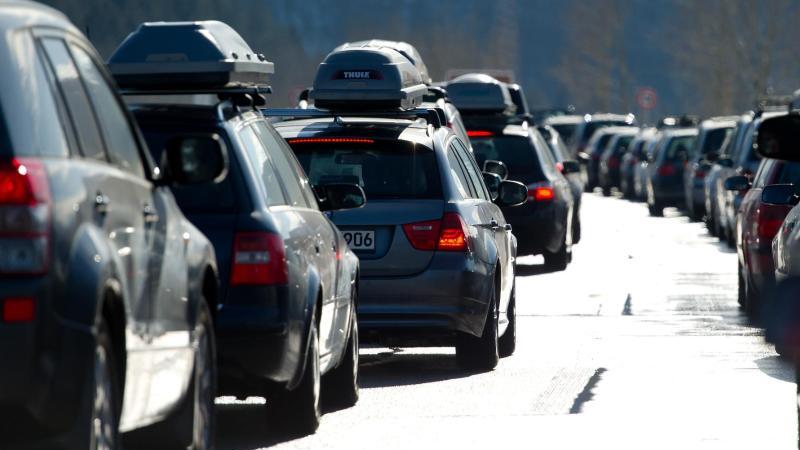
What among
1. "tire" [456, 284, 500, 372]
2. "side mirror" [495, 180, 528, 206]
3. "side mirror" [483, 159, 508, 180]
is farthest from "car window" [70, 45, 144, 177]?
"side mirror" [483, 159, 508, 180]

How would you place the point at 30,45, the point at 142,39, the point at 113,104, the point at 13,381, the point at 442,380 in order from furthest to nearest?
the point at 442,380
the point at 142,39
the point at 113,104
the point at 30,45
the point at 13,381

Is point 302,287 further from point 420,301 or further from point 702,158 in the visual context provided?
point 702,158

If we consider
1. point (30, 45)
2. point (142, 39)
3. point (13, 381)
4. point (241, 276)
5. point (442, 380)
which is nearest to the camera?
point (13, 381)

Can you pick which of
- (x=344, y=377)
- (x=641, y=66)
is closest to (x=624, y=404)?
(x=344, y=377)

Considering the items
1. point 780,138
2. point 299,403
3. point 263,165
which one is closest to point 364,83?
point 263,165

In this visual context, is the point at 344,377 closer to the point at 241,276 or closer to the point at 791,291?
the point at 241,276

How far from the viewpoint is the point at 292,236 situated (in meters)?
9.62

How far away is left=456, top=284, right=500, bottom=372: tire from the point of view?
42.4ft

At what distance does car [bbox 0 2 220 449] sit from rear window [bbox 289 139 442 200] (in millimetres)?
4856

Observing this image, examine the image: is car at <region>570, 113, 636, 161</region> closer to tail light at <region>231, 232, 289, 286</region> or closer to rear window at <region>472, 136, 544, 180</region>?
rear window at <region>472, 136, 544, 180</region>

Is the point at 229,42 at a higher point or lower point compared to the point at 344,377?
higher

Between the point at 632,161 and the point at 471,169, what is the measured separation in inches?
1492

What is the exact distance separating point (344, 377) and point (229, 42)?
185cm

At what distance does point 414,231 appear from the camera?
12.5m
